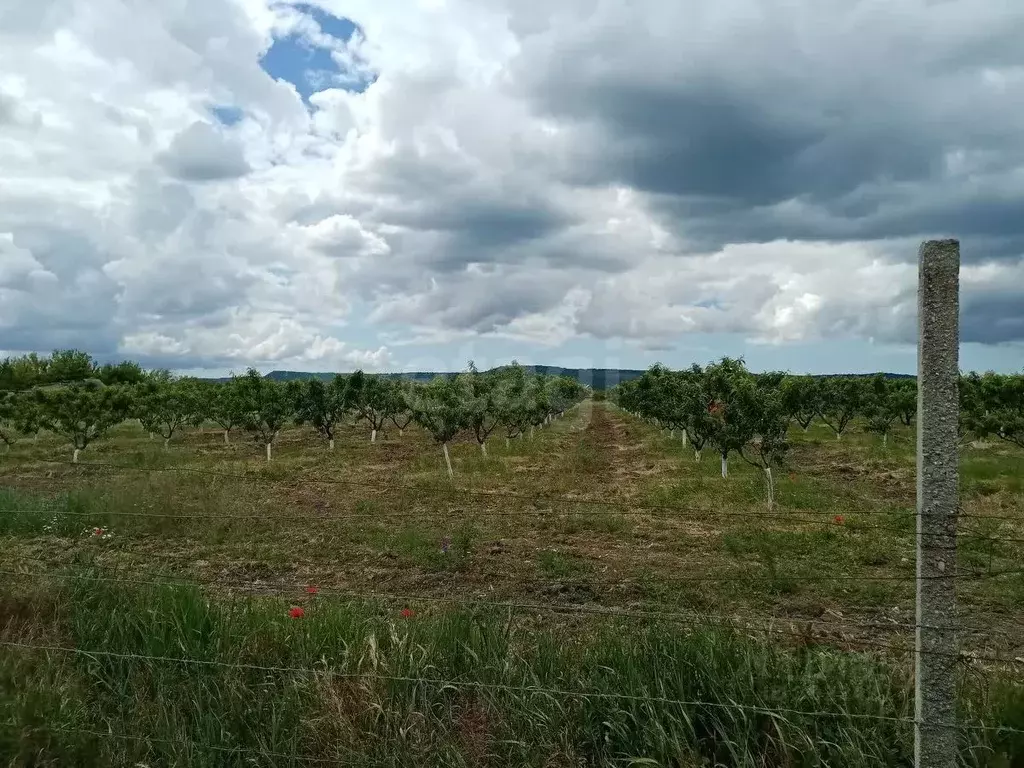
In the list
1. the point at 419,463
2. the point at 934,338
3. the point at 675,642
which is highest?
the point at 934,338

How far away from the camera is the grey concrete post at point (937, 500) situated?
2613 mm

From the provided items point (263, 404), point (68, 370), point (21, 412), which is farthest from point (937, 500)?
point (68, 370)

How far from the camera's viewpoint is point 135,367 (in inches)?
3602

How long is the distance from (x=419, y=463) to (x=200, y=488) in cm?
1140

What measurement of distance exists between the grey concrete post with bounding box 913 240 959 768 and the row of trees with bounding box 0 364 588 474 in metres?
Answer: 20.9

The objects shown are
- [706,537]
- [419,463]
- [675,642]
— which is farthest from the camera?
[419,463]

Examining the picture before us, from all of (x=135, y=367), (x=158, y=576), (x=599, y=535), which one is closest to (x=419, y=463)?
(x=599, y=535)

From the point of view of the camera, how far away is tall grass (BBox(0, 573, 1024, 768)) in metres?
2.98

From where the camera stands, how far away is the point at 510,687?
3203 mm

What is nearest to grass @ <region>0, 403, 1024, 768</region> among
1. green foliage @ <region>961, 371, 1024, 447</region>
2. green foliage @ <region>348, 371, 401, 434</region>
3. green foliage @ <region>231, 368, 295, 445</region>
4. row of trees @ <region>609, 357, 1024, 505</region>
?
row of trees @ <region>609, 357, 1024, 505</region>

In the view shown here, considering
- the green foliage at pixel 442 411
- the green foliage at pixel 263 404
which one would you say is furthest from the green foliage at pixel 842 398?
the green foliage at pixel 263 404

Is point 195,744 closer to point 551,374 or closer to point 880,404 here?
point 880,404

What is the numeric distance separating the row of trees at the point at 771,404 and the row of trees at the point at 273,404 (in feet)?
23.2

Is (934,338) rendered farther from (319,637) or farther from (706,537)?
(706,537)
